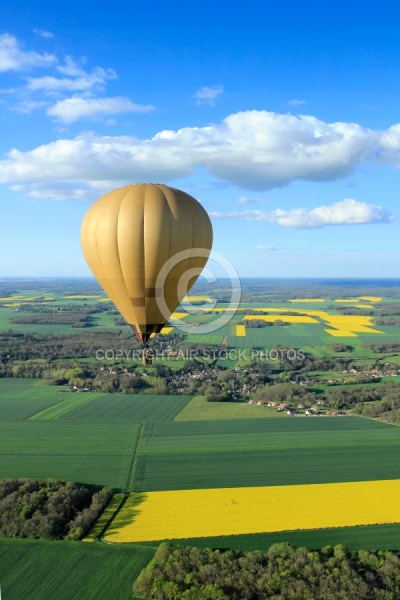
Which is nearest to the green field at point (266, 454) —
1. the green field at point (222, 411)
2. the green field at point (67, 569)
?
the green field at point (222, 411)

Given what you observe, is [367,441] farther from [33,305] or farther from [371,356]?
[33,305]

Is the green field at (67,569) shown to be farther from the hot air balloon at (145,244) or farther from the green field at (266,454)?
the hot air balloon at (145,244)

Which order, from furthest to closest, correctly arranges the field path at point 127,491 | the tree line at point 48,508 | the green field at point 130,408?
the green field at point 130,408
the field path at point 127,491
the tree line at point 48,508

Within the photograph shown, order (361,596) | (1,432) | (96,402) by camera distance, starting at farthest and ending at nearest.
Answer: (96,402), (1,432), (361,596)

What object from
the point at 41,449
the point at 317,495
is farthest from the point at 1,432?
the point at 317,495

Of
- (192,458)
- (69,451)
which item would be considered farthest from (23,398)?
(192,458)

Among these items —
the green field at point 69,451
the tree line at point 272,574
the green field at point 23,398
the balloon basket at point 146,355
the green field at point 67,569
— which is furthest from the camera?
the green field at point 23,398

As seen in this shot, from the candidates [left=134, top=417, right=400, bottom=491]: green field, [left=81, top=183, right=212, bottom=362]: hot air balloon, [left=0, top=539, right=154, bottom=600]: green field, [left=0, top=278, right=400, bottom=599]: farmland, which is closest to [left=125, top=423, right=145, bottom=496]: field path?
[left=0, top=278, right=400, bottom=599]: farmland
